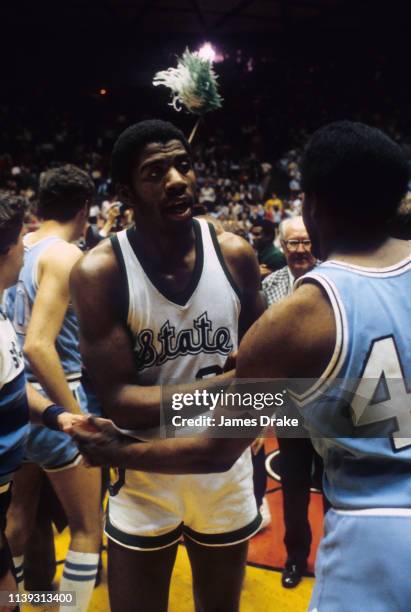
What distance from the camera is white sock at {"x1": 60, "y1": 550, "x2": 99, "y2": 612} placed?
2.20m

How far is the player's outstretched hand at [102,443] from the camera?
160 cm

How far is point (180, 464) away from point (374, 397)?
0.55 m

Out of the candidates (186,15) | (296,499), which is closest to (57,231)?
(296,499)

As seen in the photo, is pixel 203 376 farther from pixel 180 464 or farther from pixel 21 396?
pixel 21 396

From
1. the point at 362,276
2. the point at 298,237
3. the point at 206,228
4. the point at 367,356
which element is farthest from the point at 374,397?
the point at 298,237

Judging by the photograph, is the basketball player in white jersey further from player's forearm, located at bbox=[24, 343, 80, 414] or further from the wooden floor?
the wooden floor

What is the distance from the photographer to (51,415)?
2084mm

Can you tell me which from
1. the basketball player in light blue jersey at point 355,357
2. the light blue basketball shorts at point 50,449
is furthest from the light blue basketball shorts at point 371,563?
the light blue basketball shorts at point 50,449

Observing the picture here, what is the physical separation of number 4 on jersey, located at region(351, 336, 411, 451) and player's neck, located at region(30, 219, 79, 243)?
184 cm

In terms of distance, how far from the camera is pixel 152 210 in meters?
1.83

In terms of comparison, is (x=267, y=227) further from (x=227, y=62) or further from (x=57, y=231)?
(x=227, y=62)

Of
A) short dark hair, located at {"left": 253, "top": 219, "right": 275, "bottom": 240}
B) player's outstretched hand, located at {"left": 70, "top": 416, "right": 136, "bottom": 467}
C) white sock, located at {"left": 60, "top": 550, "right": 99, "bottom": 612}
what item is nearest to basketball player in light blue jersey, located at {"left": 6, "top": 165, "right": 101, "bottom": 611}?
white sock, located at {"left": 60, "top": 550, "right": 99, "bottom": 612}

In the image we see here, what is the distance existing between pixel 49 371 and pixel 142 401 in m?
0.71

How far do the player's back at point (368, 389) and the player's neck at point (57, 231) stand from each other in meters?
1.74
